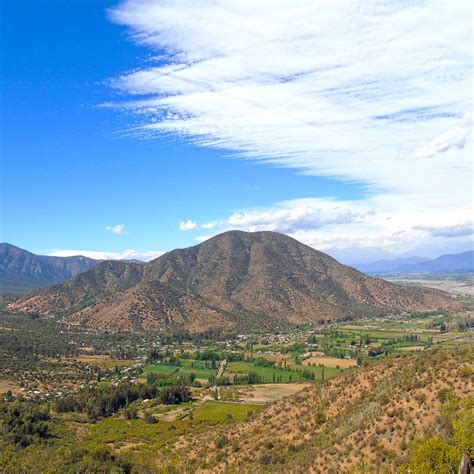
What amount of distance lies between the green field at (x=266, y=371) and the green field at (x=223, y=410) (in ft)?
77.5

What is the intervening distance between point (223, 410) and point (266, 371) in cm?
3849

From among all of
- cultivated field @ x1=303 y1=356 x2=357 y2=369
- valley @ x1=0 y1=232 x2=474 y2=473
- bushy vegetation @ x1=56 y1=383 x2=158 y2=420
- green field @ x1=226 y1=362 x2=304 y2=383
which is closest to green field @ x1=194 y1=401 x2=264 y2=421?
valley @ x1=0 y1=232 x2=474 y2=473

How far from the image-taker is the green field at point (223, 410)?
7094 centimetres

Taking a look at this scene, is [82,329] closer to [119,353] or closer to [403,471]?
[119,353]

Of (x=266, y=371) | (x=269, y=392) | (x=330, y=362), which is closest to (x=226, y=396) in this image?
(x=269, y=392)

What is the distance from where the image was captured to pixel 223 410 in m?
75.9

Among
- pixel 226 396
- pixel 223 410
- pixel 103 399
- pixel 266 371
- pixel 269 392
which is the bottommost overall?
pixel 266 371

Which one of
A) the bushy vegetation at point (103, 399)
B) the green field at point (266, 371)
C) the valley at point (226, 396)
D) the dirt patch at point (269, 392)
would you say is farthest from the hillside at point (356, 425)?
the green field at point (266, 371)

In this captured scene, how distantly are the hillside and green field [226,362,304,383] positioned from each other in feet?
159

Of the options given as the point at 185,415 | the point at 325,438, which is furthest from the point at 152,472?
the point at 185,415

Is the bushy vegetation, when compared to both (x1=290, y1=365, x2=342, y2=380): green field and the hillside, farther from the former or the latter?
(x1=290, y1=365, x2=342, y2=380): green field

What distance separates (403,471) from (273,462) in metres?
16.7

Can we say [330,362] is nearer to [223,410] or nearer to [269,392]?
[269,392]

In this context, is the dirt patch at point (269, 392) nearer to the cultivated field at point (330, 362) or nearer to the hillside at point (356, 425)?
the cultivated field at point (330, 362)
